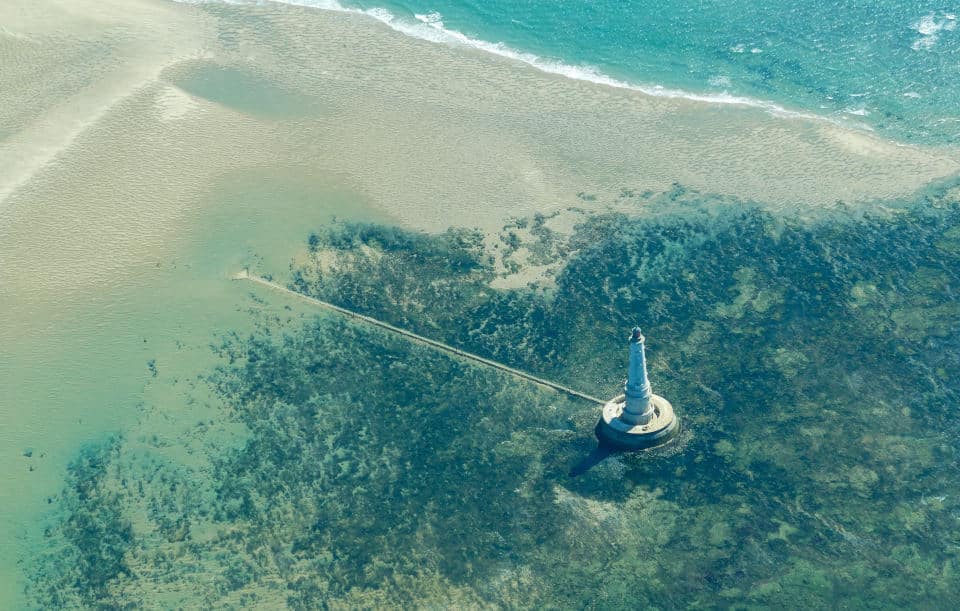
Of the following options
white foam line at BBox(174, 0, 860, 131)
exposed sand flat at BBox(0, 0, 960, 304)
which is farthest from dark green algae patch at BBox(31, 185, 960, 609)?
white foam line at BBox(174, 0, 860, 131)

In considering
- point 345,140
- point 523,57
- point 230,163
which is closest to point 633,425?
point 345,140

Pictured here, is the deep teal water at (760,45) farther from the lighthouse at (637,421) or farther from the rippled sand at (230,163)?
the lighthouse at (637,421)

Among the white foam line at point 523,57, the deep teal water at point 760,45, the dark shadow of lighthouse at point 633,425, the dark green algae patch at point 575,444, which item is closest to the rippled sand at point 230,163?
the white foam line at point 523,57

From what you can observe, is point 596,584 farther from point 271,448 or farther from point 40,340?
point 40,340

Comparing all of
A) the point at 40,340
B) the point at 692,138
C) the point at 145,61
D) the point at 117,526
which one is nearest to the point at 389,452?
the point at 117,526

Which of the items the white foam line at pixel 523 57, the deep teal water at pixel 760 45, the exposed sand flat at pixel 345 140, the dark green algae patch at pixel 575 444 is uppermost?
the deep teal water at pixel 760 45

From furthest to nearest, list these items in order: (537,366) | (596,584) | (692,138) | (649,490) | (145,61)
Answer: (145,61) → (692,138) → (537,366) → (649,490) → (596,584)

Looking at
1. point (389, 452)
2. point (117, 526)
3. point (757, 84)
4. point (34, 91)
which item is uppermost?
point (757, 84)
